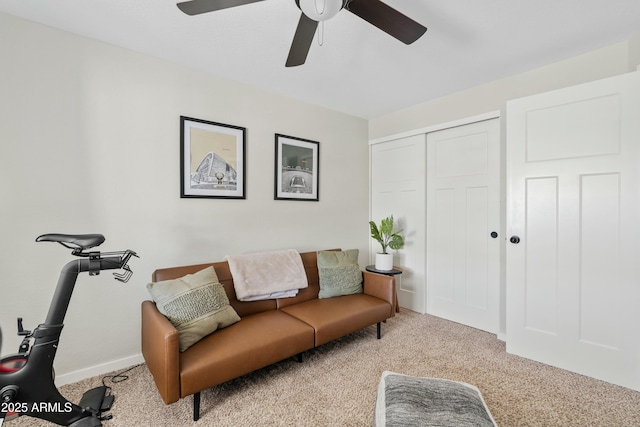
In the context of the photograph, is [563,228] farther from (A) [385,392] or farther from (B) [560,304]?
(A) [385,392]

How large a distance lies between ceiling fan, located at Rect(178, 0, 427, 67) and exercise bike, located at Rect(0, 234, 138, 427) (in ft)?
4.27

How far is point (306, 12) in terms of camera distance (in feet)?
4.40

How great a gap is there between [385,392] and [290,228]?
199cm

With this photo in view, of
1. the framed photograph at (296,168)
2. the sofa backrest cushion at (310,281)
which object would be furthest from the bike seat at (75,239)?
the framed photograph at (296,168)

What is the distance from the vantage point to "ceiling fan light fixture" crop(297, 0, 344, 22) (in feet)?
4.19

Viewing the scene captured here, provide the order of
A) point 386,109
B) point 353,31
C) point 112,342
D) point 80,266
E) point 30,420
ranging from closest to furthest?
point 80,266, point 30,420, point 353,31, point 112,342, point 386,109

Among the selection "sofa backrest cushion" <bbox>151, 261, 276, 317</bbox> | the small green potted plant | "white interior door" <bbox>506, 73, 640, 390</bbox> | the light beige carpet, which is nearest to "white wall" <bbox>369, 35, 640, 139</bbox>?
"white interior door" <bbox>506, 73, 640, 390</bbox>

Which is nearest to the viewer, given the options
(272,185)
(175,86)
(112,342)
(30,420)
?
(30,420)

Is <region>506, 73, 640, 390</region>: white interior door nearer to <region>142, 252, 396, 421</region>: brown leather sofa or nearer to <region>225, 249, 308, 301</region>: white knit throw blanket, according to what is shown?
<region>142, 252, 396, 421</region>: brown leather sofa

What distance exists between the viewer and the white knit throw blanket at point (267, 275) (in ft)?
7.58

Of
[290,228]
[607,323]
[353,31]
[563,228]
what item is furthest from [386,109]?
[607,323]

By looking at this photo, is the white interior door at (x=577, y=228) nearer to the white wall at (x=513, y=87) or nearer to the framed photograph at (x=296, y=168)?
the white wall at (x=513, y=87)

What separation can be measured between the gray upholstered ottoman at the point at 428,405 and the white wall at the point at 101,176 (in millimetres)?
1857

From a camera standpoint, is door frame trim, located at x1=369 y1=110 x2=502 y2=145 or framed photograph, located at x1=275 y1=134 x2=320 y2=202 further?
framed photograph, located at x1=275 y1=134 x2=320 y2=202
